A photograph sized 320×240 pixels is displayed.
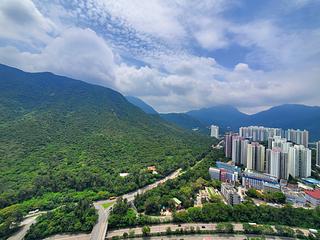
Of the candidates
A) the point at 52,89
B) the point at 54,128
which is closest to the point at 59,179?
the point at 54,128

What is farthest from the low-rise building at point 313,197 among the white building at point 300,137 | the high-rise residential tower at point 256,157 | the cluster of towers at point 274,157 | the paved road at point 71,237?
the white building at point 300,137

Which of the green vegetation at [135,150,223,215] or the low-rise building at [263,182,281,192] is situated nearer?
the green vegetation at [135,150,223,215]

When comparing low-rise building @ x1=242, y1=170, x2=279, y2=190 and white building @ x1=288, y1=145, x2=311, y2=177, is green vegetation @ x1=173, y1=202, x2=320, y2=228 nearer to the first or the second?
low-rise building @ x1=242, y1=170, x2=279, y2=190

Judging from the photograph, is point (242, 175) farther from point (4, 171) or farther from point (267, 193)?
point (4, 171)

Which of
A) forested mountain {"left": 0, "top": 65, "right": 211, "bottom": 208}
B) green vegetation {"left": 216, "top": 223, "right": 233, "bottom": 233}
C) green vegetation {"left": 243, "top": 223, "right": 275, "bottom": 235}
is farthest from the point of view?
forested mountain {"left": 0, "top": 65, "right": 211, "bottom": 208}

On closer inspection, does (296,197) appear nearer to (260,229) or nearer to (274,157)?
(274,157)

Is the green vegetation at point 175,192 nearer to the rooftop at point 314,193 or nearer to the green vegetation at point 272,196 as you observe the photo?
the green vegetation at point 272,196

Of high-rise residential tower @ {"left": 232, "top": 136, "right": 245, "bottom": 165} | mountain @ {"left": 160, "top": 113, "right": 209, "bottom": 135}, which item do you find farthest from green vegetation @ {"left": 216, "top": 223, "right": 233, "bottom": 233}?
mountain @ {"left": 160, "top": 113, "right": 209, "bottom": 135}
